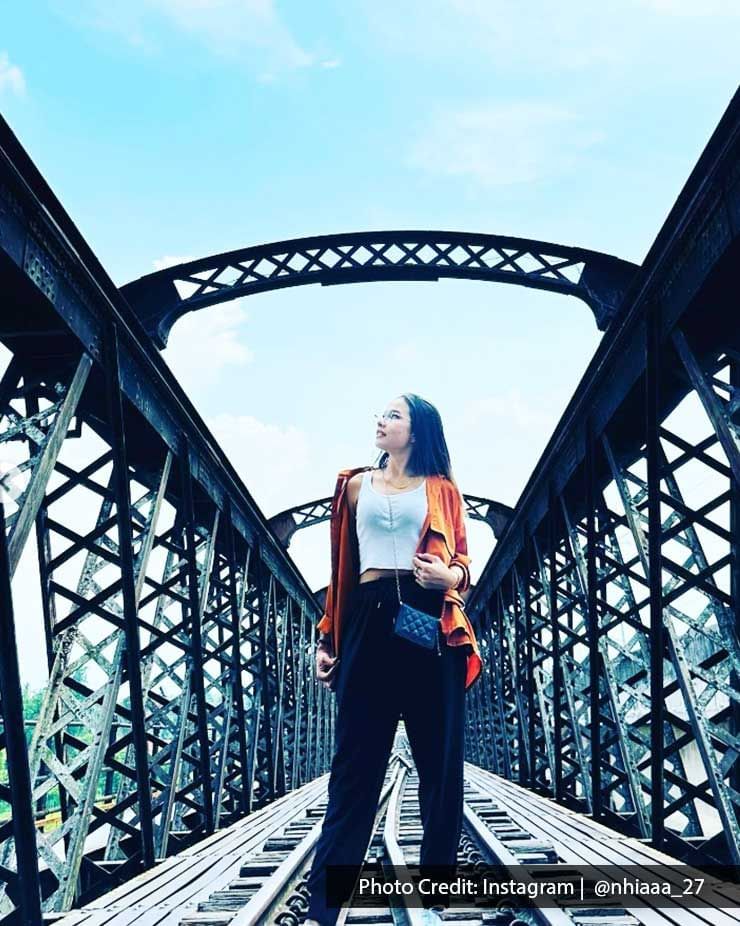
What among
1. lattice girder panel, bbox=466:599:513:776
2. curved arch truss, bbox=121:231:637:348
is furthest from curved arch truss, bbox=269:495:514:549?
curved arch truss, bbox=121:231:637:348

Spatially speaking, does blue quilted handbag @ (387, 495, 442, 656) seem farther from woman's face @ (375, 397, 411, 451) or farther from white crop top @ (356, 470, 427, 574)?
woman's face @ (375, 397, 411, 451)

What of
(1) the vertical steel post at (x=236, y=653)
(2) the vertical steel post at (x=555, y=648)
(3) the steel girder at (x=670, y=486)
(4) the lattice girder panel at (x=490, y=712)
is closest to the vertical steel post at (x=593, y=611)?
(3) the steel girder at (x=670, y=486)

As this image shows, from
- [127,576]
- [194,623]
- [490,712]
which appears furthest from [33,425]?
[490,712]

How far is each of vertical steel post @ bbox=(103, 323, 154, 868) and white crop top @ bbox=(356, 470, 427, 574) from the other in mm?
3571

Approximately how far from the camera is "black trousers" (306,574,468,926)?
7.32ft

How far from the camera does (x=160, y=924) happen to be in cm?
355

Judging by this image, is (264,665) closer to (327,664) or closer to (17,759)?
(17,759)

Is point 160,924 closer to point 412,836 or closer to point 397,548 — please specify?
point 397,548

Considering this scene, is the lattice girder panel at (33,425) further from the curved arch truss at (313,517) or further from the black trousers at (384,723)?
the curved arch truss at (313,517)

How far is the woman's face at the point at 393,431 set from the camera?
250 centimetres

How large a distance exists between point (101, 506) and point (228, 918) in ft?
11.2

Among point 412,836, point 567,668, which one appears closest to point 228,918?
point 412,836

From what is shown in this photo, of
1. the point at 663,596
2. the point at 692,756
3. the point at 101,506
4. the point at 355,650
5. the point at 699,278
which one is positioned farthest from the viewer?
the point at 692,756

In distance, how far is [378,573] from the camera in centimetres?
230
